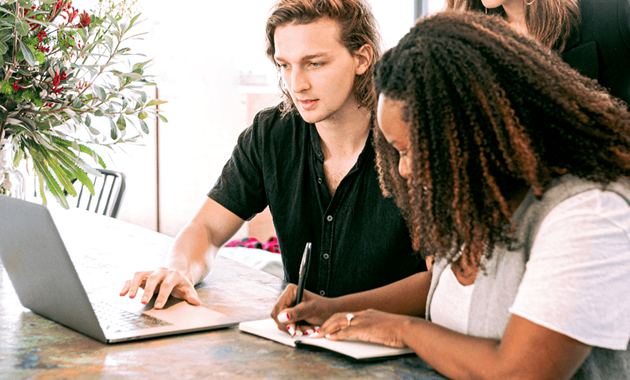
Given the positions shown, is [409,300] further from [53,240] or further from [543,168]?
[53,240]

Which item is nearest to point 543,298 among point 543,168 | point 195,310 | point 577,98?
point 543,168

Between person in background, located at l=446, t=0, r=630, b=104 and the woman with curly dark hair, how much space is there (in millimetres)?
779

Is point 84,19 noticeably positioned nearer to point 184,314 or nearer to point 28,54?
point 28,54

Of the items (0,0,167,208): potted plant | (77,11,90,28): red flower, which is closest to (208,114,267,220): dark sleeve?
(0,0,167,208): potted plant

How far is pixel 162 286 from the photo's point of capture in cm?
117

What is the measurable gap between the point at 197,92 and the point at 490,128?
11.3 ft

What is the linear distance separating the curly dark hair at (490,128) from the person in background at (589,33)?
84 cm

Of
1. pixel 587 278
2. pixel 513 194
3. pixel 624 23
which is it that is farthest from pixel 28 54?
pixel 624 23

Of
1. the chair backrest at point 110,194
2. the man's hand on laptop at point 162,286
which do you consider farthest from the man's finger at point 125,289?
the chair backrest at point 110,194

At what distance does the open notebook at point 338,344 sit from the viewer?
2.88ft

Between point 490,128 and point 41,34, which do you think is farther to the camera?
point 41,34

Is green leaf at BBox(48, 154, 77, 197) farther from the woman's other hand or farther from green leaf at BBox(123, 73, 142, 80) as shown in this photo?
the woman's other hand

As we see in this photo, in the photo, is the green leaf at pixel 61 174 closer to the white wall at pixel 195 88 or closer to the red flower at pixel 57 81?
the red flower at pixel 57 81

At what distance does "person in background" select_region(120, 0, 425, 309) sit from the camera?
1.41 m
